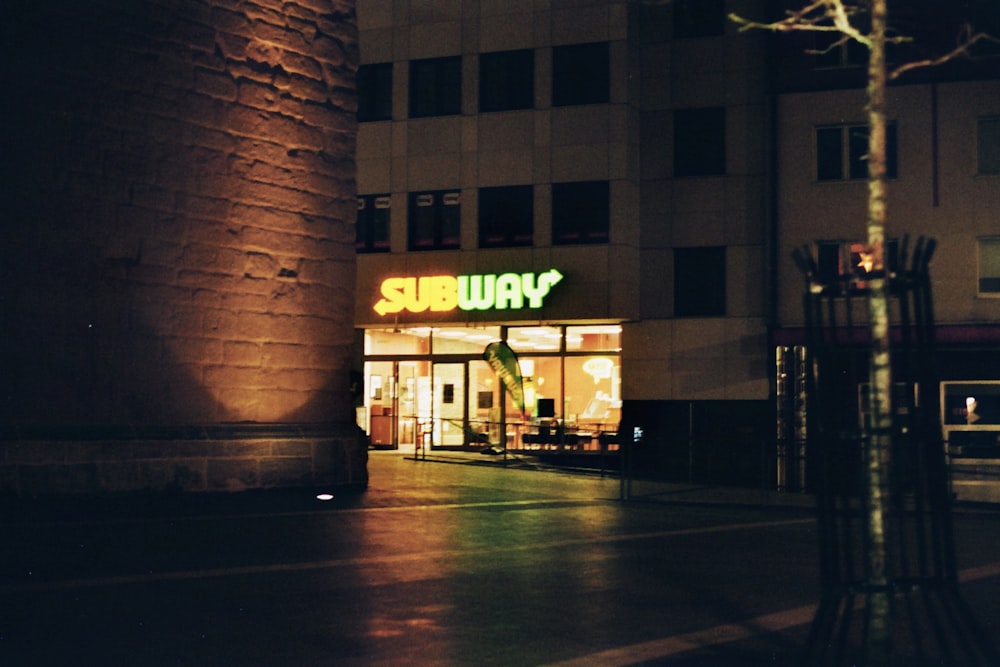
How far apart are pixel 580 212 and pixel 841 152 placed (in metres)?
6.59

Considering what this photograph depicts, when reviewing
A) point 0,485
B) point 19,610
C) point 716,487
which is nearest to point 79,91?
point 0,485

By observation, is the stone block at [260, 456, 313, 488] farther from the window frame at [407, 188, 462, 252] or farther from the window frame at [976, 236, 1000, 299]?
the window frame at [976, 236, 1000, 299]

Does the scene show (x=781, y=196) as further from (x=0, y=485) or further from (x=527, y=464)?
(x=0, y=485)

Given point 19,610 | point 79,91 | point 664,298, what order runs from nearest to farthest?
point 19,610 → point 79,91 → point 664,298

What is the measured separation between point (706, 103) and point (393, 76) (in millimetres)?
8683

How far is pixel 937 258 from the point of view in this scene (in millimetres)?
30453

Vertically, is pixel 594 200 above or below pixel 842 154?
below

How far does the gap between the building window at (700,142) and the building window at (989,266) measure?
21.5 ft

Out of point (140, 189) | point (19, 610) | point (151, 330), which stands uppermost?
point (140, 189)

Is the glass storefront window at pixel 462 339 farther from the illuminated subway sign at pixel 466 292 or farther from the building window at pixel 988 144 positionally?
the building window at pixel 988 144

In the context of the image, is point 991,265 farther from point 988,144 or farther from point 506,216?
point 506,216

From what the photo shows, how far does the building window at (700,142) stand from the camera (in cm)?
3309

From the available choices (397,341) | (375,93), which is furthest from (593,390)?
(375,93)

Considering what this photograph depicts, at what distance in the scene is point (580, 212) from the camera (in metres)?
33.5
